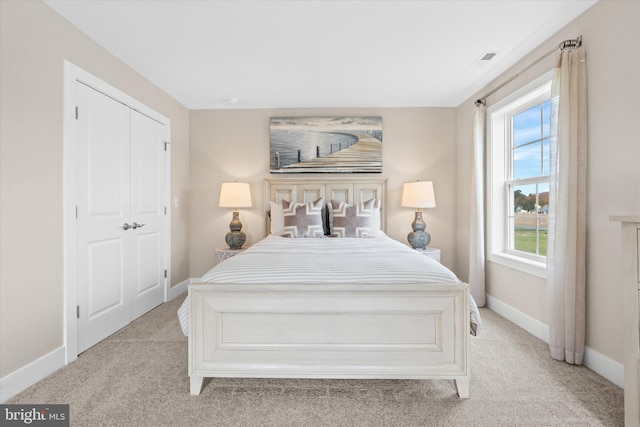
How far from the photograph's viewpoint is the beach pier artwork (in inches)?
159

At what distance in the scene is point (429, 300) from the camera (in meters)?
1.70

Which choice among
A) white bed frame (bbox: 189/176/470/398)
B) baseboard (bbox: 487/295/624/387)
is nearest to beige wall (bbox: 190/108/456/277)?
baseboard (bbox: 487/295/624/387)

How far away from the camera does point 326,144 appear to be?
4.05m

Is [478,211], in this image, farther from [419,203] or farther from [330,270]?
[330,270]

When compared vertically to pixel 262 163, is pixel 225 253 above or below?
below

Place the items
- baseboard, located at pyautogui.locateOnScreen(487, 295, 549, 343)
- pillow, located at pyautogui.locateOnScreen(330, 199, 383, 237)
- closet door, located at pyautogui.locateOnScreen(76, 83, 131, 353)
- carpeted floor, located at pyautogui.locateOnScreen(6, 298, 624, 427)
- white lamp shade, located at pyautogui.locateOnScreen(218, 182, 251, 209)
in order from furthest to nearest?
white lamp shade, located at pyautogui.locateOnScreen(218, 182, 251, 209) → pillow, located at pyautogui.locateOnScreen(330, 199, 383, 237) → baseboard, located at pyautogui.locateOnScreen(487, 295, 549, 343) → closet door, located at pyautogui.locateOnScreen(76, 83, 131, 353) → carpeted floor, located at pyautogui.locateOnScreen(6, 298, 624, 427)

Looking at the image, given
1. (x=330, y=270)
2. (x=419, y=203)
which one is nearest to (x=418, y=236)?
(x=419, y=203)

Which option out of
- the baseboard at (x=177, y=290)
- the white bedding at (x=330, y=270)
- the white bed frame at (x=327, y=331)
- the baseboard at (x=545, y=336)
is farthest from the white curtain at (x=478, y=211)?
the baseboard at (x=177, y=290)

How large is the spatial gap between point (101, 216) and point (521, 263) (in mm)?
3675

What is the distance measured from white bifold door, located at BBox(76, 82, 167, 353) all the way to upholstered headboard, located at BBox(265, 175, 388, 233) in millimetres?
1400

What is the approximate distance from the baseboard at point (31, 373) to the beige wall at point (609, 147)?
3581 mm

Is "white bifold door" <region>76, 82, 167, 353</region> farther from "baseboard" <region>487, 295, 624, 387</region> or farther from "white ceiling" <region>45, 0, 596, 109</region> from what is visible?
"baseboard" <region>487, 295, 624, 387</region>

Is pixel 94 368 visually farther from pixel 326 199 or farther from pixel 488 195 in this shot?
pixel 488 195

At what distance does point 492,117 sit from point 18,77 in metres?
3.89
